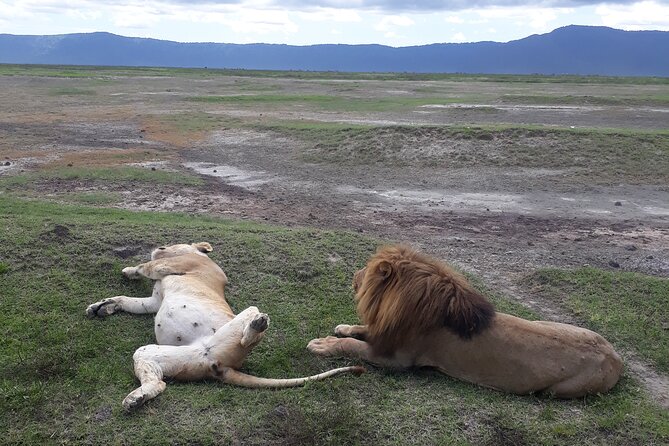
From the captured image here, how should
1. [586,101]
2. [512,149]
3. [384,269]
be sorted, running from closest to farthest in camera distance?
1. [384,269]
2. [512,149]
3. [586,101]

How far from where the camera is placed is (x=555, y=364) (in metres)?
5.25

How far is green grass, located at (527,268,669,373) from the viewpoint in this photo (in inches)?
260

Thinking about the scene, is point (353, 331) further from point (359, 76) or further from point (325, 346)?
point (359, 76)

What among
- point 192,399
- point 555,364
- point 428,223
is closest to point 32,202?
point 428,223

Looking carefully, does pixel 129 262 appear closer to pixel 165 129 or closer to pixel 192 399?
pixel 192 399

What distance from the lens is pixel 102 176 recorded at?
1455 cm

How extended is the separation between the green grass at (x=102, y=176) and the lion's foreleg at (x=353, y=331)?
8.78 meters

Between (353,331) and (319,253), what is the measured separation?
2.29 m

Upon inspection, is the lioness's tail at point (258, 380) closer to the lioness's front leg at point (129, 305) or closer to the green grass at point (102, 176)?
the lioness's front leg at point (129, 305)

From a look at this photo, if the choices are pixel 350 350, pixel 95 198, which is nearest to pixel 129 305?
pixel 350 350

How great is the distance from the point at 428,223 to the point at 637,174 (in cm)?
707

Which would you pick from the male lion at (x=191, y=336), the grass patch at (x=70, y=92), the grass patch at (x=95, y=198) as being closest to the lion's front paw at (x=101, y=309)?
the male lion at (x=191, y=336)

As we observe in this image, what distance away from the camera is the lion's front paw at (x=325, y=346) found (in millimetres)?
5730

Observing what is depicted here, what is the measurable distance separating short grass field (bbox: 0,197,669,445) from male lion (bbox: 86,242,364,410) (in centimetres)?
10
